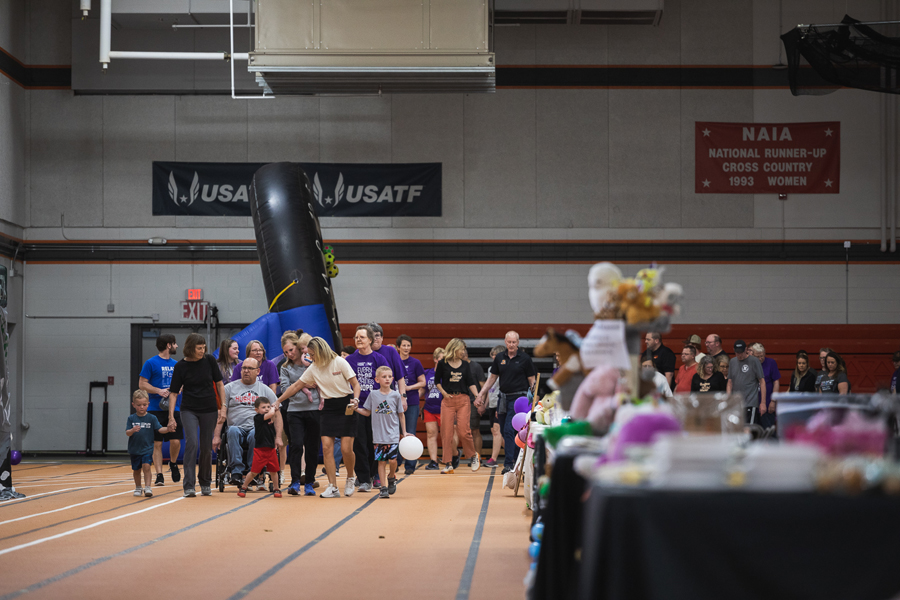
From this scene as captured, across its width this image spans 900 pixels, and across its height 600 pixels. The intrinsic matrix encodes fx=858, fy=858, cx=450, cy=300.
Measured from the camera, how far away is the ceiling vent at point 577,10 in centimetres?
1338

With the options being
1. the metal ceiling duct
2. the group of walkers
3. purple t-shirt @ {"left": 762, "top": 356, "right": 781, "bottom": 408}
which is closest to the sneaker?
the group of walkers

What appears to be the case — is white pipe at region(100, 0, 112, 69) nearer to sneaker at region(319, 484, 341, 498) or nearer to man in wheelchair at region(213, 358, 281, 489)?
man in wheelchair at region(213, 358, 281, 489)

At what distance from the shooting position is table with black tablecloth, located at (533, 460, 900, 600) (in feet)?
7.57

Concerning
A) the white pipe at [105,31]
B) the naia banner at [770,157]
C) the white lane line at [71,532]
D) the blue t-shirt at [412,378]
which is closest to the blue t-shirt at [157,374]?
the white lane line at [71,532]

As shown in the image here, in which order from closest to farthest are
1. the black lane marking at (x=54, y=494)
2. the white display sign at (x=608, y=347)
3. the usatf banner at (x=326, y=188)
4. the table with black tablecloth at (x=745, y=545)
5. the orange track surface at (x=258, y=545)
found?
the table with black tablecloth at (x=745, y=545)
the white display sign at (x=608, y=347)
the orange track surface at (x=258, y=545)
the black lane marking at (x=54, y=494)
the usatf banner at (x=326, y=188)

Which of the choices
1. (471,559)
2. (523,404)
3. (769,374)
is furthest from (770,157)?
(471,559)

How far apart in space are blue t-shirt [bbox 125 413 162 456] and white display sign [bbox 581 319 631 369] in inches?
240

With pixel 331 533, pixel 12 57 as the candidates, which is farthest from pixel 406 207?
pixel 331 533

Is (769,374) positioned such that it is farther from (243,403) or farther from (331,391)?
(243,403)

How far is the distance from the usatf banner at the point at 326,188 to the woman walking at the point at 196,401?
7.03 metres

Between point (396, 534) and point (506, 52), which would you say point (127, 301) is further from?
point (396, 534)

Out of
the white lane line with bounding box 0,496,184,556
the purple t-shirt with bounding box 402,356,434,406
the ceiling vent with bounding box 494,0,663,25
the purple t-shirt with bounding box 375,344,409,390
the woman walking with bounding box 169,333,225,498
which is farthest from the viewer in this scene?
the ceiling vent with bounding box 494,0,663,25

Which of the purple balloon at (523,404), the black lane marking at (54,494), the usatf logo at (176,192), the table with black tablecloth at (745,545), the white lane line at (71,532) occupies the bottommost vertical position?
the black lane marking at (54,494)

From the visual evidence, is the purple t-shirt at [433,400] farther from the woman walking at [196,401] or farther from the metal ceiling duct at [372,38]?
the metal ceiling duct at [372,38]
